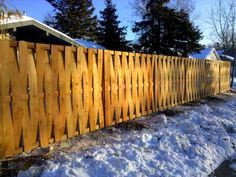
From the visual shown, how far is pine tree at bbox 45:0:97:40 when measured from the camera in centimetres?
4038

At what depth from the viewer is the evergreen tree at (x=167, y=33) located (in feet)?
97.6

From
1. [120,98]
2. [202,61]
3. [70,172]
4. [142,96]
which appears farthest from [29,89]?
[202,61]

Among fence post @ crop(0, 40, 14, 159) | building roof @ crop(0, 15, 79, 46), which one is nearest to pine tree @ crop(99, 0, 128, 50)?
building roof @ crop(0, 15, 79, 46)

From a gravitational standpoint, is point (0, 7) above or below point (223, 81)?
above

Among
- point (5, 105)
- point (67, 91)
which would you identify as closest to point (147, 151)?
point (67, 91)

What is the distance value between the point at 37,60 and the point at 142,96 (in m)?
Result: 4.14

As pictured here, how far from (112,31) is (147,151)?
27432 mm

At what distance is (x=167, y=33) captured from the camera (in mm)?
30078

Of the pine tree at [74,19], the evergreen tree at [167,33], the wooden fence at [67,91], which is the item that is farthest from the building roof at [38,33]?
the pine tree at [74,19]

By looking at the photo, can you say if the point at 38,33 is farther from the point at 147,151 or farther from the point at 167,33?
the point at 167,33

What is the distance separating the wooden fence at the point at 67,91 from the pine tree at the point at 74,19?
104ft

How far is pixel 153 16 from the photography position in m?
31.1

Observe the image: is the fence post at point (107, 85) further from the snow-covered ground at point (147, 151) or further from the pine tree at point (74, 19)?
the pine tree at point (74, 19)

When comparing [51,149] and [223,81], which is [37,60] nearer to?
[51,149]
